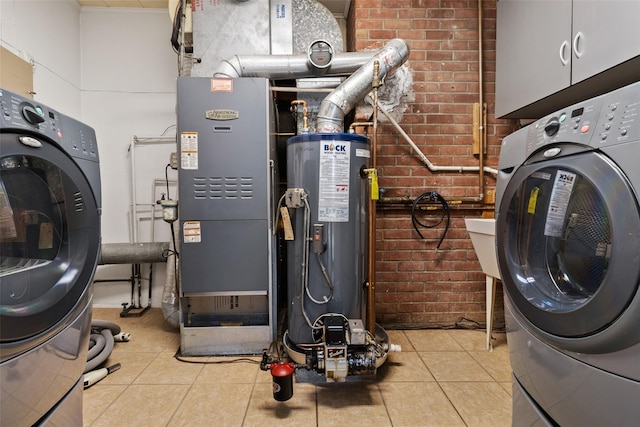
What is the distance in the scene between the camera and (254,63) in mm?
2049

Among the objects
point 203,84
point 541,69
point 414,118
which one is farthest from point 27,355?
point 541,69

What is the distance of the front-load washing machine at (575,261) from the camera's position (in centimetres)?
65

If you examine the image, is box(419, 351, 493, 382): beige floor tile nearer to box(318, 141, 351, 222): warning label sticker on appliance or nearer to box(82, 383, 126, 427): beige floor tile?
box(318, 141, 351, 222): warning label sticker on appliance

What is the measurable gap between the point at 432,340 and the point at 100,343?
6.97 ft

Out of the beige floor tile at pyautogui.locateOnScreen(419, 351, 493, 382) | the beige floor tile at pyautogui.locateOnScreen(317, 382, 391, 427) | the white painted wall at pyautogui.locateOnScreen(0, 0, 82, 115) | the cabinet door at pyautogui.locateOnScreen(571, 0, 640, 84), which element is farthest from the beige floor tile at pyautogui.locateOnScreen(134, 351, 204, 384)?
the cabinet door at pyautogui.locateOnScreen(571, 0, 640, 84)

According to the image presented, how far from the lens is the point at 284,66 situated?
81.4 inches

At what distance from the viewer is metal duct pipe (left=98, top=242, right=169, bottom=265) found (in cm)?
243

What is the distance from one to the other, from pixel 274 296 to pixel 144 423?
861 millimetres

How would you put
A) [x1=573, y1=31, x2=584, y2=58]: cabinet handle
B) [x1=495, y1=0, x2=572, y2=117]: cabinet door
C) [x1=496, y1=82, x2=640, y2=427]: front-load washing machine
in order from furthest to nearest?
[x1=495, y1=0, x2=572, y2=117]: cabinet door
[x1=573, y1=31, x2=584, y2=58]: cabinet handle
[x1=496, y1=82, x2=640, y2=427]: front-load washing machine

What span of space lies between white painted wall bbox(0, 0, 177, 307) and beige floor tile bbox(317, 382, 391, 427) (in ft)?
6.42

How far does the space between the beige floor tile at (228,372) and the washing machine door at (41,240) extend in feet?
3.01

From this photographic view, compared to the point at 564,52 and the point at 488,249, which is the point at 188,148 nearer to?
the point at 488,249

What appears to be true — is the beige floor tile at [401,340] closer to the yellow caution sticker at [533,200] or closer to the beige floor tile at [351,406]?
the beige floor tile at [351,406]

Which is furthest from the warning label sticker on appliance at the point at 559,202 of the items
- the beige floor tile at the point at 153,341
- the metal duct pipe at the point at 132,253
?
the metal duct pipe at the point at 132,253
